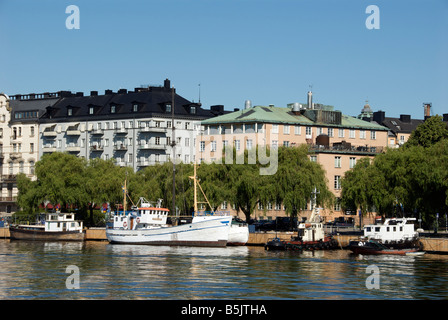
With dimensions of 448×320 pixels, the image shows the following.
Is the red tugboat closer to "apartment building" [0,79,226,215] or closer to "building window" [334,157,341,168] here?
"building window" [334,157,341,168]

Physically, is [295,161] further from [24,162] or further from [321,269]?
[24,162]

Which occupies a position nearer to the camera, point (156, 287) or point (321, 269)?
point (156, 287)

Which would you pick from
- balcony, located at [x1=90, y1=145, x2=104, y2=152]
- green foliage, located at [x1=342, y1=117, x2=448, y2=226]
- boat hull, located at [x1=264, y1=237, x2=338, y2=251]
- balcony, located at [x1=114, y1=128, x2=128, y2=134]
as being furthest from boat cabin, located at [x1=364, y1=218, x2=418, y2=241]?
balcony, located at [x1=90, y1=145, x2=104, y2=152]

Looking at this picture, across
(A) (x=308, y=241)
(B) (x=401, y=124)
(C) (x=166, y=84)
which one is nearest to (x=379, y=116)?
(B) (x=401, y=124)

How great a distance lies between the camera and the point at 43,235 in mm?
119625

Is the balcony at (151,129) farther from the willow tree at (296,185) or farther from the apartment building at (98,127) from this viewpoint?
the willow tree at (296,185)

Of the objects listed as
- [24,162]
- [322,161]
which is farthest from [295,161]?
[24,162]

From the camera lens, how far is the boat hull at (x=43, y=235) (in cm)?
11744

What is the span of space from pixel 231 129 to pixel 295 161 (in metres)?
36.8

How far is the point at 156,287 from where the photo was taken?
5969 centimetres

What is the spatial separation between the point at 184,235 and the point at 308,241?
15796mm

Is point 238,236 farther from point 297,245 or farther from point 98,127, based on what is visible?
point 98,127

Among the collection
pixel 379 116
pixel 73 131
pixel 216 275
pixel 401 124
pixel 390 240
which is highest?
pixel 379 116

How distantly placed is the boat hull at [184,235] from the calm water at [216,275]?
6879 millimetres
